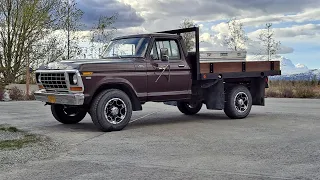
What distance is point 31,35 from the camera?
26.6 metres

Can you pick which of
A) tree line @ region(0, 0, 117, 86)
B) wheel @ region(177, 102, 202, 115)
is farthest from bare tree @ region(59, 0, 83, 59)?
wheel @ region(177, 102, 202, 115)

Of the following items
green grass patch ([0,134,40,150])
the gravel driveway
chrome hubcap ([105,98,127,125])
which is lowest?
the gravel driveway

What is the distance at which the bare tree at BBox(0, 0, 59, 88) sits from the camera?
26094mm

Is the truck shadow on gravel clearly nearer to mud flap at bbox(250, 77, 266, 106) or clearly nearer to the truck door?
the truck door

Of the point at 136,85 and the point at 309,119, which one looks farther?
the point at 309,119

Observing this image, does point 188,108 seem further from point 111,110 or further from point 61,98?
point 61,98

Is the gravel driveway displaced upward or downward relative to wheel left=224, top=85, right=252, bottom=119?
downward

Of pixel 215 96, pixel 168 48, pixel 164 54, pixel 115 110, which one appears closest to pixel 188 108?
pixel 215 96

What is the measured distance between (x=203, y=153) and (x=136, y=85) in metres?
3.25

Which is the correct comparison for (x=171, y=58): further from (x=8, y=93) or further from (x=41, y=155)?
(x=8, y=93)

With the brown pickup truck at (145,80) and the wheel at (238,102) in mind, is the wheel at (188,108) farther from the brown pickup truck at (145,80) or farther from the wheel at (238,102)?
the wheel at (238,102)

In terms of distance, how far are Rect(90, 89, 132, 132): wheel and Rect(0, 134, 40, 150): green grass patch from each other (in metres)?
1.29

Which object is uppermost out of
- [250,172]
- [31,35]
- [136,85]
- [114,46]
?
[31,35]

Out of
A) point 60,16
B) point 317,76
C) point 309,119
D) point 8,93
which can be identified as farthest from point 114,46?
point 60,16
